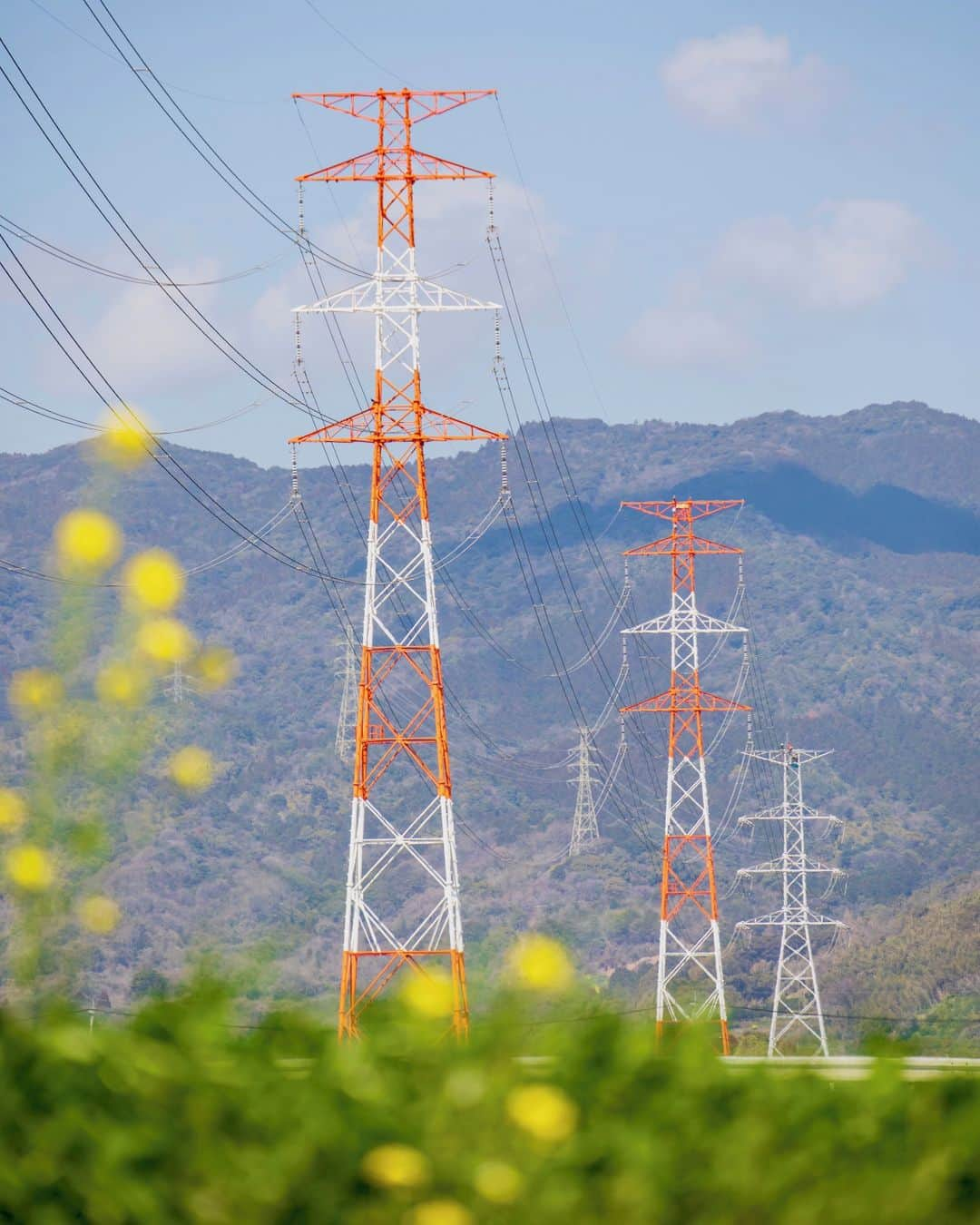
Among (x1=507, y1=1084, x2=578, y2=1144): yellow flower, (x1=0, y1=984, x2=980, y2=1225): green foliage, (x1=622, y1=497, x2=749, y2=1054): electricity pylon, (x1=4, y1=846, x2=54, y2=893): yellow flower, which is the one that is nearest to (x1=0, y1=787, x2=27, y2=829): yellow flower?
(x1=4, y1=846, x2=54, y2=893): yellow flower

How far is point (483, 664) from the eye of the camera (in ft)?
603

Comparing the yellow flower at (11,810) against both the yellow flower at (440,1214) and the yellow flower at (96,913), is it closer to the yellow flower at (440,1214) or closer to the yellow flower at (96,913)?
the yellow flower at (96,913)

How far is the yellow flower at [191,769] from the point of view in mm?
6430

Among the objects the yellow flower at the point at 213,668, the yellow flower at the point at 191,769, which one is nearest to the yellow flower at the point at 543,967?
the yellow flower at the point at 191,769

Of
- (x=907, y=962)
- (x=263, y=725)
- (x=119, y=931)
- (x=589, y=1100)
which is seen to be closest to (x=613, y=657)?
(x=263, y=725)

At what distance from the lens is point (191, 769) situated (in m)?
6.52

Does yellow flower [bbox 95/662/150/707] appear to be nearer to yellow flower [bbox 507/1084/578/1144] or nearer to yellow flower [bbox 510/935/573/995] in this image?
yellow flower [bbox 510/935/573/995]

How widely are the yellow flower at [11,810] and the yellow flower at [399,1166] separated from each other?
1592mm

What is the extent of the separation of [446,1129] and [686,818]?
140 meters

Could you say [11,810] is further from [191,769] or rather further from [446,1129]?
[446,1129]

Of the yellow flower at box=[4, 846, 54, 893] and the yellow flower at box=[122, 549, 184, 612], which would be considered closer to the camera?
the yellow flower at box=[4, 846, 54, 893]

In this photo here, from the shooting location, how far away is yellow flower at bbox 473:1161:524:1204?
17.5 ft

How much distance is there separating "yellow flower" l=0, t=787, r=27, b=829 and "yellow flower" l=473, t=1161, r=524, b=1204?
1.94 m

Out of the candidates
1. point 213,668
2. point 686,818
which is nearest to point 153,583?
point 213,668
